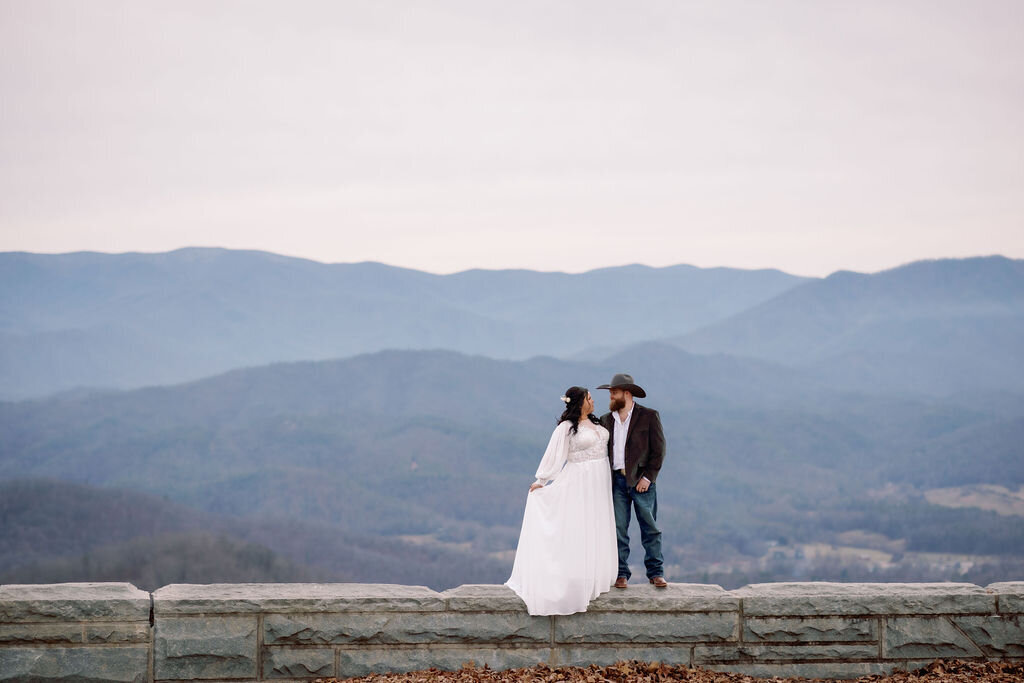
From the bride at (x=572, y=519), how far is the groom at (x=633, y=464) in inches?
7.1

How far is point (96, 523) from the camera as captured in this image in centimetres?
13775

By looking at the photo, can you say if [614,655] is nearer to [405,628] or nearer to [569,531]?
[569,531]

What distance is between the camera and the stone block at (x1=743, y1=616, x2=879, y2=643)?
8.16m

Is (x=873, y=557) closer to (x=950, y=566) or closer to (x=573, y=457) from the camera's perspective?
(x=950, y=566)

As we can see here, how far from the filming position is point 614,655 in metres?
8.09

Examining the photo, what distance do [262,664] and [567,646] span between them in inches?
93.4

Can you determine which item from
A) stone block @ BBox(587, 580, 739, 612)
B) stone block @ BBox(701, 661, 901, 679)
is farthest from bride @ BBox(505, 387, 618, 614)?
stone block @ BBox(701, 661, 901, 679)

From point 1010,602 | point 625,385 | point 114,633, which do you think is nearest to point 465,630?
point 625,385

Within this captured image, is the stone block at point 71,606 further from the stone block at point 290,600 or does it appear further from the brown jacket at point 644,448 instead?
the brown jacket at point 644,448

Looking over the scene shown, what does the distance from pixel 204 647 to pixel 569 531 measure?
9.75 feet

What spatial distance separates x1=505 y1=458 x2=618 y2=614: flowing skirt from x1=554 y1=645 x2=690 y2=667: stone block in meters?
0.35

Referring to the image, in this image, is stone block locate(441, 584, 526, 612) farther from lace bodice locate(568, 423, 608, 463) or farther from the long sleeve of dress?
lace bodice locate(568, 423, 608, 463)

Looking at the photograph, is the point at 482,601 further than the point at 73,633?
Yes

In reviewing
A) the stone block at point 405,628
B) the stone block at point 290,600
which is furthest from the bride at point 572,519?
the stone block at point 290,600
